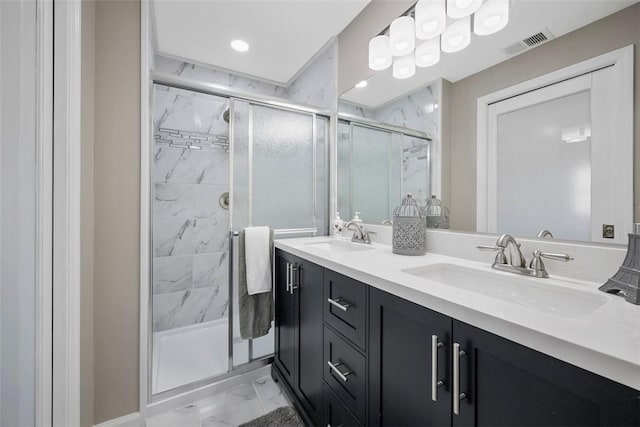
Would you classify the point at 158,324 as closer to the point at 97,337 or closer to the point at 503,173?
the point at 97,337

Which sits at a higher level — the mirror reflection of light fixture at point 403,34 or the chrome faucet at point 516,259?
the mirror reflection of light fixture at point 403,34

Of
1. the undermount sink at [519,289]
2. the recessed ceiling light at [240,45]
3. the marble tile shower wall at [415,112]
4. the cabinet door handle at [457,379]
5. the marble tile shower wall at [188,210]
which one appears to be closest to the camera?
the cabinet door handle at [457,379]

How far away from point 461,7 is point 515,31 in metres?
0.28

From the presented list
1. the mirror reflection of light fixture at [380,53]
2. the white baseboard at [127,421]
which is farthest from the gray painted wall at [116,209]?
the mirror reflection of light fixture at [380,53]

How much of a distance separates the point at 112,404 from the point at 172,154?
5.98 feet

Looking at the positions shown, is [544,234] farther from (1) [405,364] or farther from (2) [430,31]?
(2) [430,31]

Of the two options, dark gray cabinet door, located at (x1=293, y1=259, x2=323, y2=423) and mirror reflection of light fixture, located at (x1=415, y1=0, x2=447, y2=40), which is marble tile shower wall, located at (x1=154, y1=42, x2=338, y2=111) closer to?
mirror reflection of light fixture, located at (x1=415, y1=0, x2=447, y2=40)

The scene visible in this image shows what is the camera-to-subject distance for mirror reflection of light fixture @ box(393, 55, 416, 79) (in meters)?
1.42

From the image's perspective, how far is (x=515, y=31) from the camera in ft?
3.23

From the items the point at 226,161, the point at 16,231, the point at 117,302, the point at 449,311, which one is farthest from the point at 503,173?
the point at 226,161

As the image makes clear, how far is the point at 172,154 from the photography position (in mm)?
2312

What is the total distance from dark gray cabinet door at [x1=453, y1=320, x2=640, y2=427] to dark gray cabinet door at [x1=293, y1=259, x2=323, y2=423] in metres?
0.67

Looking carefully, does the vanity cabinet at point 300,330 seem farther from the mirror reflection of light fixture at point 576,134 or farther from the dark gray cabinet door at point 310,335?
the mirror reflection of light fixture at point 576,134

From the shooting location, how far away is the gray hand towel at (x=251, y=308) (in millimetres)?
1627
